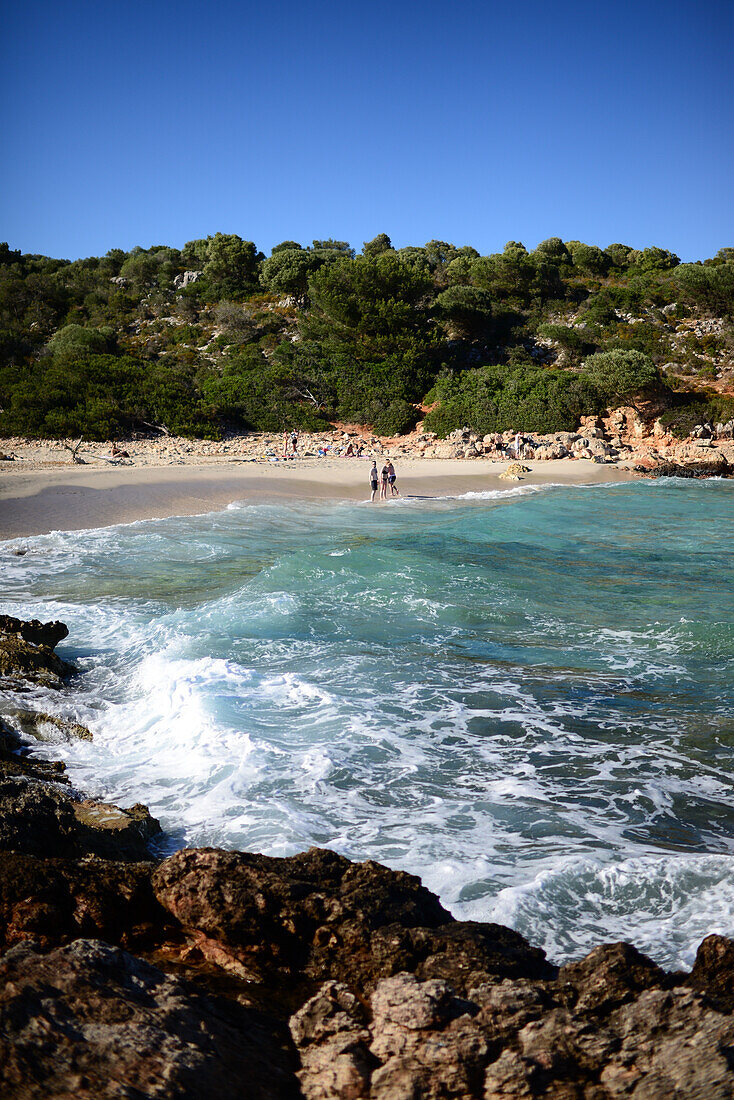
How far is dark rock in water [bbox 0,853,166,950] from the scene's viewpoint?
139 inches

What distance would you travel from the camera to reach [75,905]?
3.73 meters

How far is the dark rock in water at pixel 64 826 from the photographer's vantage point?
445cm

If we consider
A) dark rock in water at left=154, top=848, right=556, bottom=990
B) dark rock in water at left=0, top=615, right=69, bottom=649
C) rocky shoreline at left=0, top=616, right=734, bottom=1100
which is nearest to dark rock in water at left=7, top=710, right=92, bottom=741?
dark rock in water at left=0, top=615, right=69, bottom=649

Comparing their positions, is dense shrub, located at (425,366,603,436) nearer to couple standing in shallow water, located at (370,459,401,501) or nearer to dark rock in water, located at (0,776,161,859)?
couple standing in shallow water, located at (370,459,401,501)

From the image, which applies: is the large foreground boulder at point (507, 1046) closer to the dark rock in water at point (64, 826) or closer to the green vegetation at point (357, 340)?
the dark rock in water at point (64, 826)

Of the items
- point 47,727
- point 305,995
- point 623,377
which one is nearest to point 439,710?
point 47,727

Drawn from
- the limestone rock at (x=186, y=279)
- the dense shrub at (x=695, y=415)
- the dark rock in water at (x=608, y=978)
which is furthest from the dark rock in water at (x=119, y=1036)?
the limestone rock at (x=186, y=279)

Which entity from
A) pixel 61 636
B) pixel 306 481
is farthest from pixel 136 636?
pixel 306 481

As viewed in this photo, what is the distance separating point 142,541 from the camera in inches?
664

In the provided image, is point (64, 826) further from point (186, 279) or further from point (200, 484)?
point (186, 279)

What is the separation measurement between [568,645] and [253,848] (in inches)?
245

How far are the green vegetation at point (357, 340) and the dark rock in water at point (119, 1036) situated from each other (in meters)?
29.7

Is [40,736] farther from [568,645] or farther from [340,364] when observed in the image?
[340,364]

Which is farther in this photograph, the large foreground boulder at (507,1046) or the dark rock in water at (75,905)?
the dark rock in water at (75,905)
